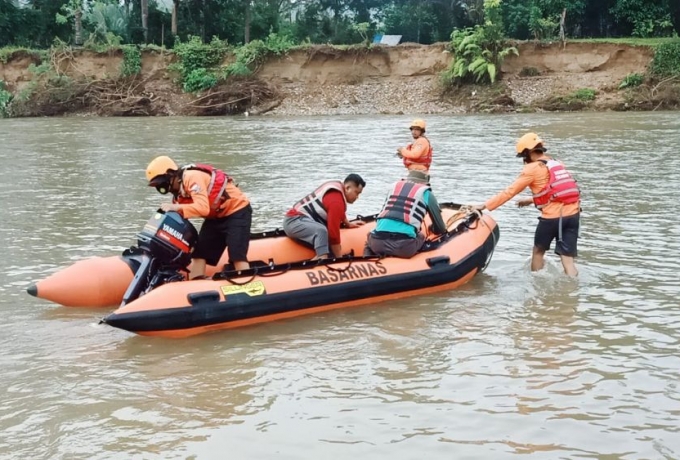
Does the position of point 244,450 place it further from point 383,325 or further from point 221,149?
point 221,149

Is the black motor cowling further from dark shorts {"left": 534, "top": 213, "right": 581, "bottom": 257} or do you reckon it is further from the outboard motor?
dark shorts {"left": 534, "top": 213, "right": 581, "bottom": 257}

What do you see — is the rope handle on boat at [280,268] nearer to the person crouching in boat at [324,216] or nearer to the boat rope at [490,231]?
the person crouching in boat at [324,216]

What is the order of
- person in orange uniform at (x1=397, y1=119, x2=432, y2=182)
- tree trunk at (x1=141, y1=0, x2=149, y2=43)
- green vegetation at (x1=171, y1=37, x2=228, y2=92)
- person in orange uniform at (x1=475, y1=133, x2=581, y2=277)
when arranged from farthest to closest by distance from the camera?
1. tree trunk at (x1=141, y1=0, x2=149, y2=43)
2. green vegetation at (x1=171, y1=37, x2=228, y2=92)
3. person in orange uniform at (x1=397, y1=119, x2=432, y2=182)
4. person in orange uniform at (x1=475, y1=133, x2=581, y2=277)

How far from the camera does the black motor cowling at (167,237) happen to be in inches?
240

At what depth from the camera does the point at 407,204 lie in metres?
6.91

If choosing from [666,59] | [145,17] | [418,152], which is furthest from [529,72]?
[418,152]

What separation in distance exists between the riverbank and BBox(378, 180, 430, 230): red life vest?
1971cm

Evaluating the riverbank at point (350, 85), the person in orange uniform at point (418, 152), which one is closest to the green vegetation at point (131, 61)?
the riverbank at point (350, 85)

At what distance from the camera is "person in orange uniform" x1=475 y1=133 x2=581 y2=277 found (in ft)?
22.9

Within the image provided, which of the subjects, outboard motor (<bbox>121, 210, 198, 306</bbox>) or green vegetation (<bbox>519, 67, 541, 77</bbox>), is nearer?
outboard motor (<bbox>121, 210, 198, 306</bbox>)

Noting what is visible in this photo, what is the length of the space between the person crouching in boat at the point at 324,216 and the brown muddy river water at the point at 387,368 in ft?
2.52

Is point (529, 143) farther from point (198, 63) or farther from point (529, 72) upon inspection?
point (198, 63)

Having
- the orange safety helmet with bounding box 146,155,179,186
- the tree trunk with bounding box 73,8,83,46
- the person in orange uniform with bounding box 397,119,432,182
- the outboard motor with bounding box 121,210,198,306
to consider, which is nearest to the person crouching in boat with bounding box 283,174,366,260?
the outboard motor with bounding box 121,210,198,306

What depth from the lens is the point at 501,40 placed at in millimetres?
27734
